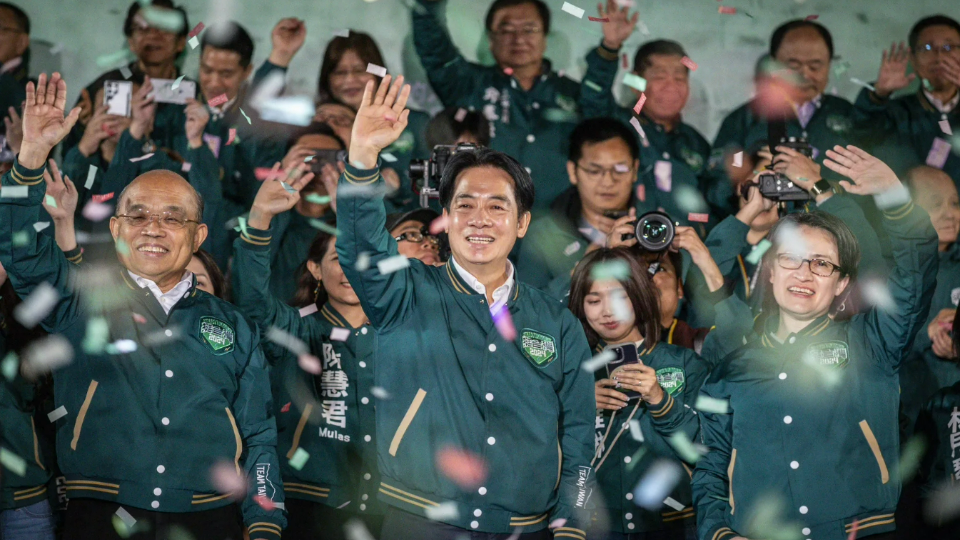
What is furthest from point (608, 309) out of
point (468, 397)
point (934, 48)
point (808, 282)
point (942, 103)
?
point (934, 48)

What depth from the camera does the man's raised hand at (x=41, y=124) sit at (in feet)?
10.2

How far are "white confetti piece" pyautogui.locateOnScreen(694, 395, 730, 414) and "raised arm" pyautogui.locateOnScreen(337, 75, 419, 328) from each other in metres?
1.13

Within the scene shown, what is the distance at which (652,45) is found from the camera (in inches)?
234

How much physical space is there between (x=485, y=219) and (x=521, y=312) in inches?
11.2

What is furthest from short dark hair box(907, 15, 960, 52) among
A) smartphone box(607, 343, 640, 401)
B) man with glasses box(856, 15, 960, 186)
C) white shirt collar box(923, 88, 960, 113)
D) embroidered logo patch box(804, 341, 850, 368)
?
embroidered logo patch box(804, 341, 850, 368)

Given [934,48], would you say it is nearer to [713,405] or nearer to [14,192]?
[713,405]

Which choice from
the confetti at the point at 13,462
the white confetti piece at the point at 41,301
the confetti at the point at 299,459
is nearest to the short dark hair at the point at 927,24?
the confetti at the point at 299,459

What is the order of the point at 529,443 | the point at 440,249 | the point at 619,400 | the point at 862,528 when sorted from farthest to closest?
Answer: the point at 440,249 < the point at 619,400 < the point at 862,528 < the point at 529,443

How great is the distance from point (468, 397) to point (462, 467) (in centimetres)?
19

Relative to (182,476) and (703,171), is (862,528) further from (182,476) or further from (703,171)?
(703,171)

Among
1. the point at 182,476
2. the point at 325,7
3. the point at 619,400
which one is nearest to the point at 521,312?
the point at 619,400

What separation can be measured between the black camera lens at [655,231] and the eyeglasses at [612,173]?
0.90 meters

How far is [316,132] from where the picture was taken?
536 centimetres

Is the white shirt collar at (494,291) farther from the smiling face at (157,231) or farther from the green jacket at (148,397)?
the smiling face at (157,231)
